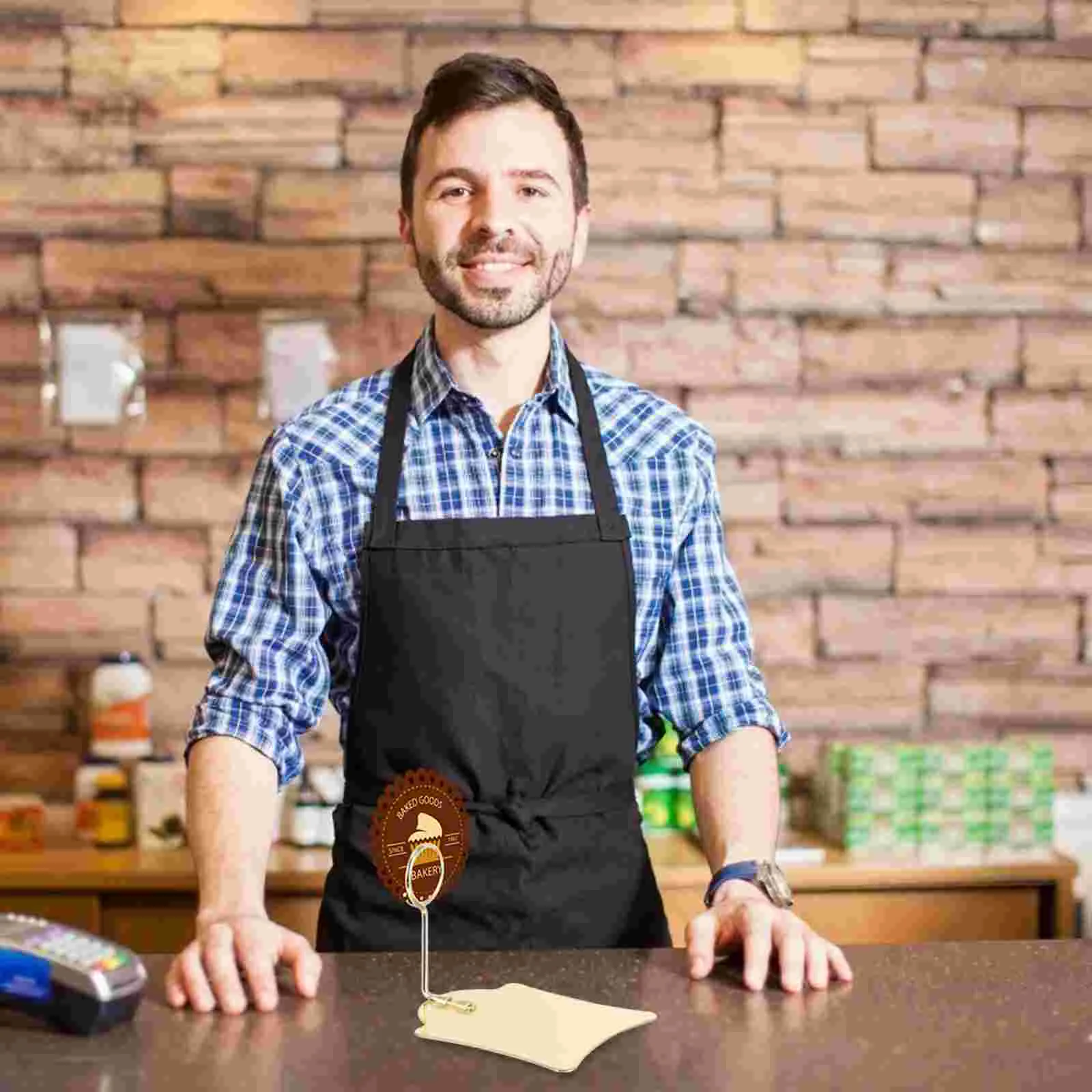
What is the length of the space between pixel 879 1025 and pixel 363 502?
97 cm

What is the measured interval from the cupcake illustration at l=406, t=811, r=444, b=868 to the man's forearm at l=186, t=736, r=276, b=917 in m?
0.30

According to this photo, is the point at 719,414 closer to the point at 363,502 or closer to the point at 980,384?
the point at 980,384

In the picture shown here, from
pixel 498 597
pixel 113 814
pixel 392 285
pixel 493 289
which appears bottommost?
pixel 113 814

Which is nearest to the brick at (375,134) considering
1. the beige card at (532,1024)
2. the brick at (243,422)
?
the brick at (243,422)

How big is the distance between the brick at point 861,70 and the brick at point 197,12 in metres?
1.03

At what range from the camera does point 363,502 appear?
209cm

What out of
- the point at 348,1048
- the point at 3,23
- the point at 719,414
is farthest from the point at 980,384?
the point at 348,1048

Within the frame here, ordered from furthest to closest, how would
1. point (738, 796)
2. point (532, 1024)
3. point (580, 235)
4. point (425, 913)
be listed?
point (580, 235), point (738, 796), point (425, 913), point (532, 1024)

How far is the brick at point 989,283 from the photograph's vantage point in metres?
3.45

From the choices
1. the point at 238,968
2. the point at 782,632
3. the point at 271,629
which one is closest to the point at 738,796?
the point at 271,629

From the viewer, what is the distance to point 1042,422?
3484 mm

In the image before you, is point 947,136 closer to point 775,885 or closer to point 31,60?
point 31,60

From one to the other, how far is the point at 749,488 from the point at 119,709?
4.37 ft

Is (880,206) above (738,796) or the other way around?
above
